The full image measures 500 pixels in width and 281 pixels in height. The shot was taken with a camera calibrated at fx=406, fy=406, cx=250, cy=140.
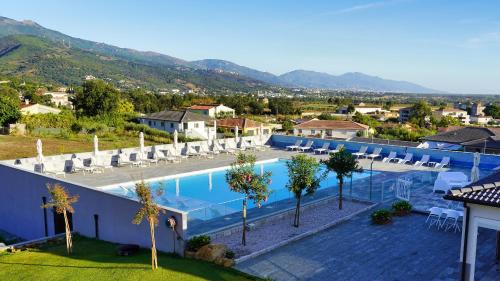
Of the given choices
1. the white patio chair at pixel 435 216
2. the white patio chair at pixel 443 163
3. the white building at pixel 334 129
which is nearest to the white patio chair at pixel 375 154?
the white patio chair at pixel 443 163

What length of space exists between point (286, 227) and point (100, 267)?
4835 mm

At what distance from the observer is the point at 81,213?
38.3ft

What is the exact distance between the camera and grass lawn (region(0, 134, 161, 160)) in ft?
82.8

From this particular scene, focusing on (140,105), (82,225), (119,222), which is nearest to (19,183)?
(82,225)

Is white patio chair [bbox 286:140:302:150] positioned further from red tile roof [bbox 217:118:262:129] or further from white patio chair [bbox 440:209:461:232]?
red tile roof [bbox 217:118:262:129]

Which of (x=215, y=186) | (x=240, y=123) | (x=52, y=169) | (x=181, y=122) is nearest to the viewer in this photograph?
(x=215, y=186)

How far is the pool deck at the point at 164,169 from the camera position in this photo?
16489 millimetres

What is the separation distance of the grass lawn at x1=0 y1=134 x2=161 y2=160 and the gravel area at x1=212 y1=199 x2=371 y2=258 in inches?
726

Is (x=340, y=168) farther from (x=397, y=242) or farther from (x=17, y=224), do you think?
(x=17, y=224)

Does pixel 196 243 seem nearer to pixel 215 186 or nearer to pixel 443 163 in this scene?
pixel 215 186

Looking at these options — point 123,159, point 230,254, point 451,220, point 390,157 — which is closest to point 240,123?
point 390,157

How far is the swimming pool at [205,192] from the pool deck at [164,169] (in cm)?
59

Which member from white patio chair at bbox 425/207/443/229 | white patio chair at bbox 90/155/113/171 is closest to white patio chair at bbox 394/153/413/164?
white patio chair at bbox 425/207/443/229

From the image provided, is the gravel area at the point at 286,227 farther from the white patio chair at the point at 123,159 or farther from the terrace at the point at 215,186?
the white patio chair at the point at 123,159
